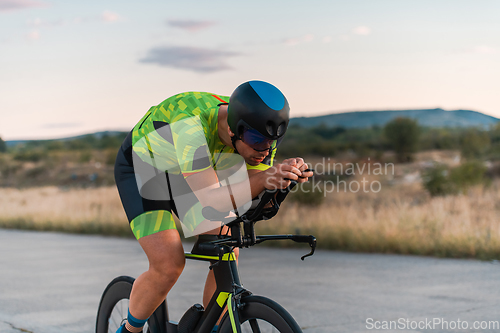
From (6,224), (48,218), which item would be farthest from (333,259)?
(6,224)

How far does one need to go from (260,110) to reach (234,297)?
3.03 feet

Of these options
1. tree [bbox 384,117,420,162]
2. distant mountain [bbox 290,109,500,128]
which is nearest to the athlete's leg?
tree [bbox 384,117,420,162]

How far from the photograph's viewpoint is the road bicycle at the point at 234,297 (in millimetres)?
2473

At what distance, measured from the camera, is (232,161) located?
10.2 feet

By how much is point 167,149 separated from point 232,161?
41 cm

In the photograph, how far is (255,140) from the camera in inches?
104

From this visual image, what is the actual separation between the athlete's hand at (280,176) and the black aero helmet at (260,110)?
29cm

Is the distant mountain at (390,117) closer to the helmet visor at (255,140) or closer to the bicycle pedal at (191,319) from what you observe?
the bicycle pedal at (191,319)

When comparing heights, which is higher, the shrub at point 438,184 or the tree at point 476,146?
the shrub at point 438,184

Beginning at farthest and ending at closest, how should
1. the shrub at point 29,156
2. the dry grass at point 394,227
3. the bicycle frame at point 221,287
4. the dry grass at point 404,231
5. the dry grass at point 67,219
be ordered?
the shrub at point 29,156 < the dry grass at point 67,219 < the dry grass at point 394,227 < the dry grass at point 404,231 < the bicycle frame at point 221,287

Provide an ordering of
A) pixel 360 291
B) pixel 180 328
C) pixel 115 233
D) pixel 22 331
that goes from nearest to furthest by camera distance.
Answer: pixel 180 328 → pixel 22 331 → pixel 360 291 → pixel 115 233

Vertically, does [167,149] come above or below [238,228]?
above

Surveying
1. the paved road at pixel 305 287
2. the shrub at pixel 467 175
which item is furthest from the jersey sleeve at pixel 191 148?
the shrub at pixel 467 175

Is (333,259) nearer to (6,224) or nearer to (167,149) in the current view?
(167,149)
